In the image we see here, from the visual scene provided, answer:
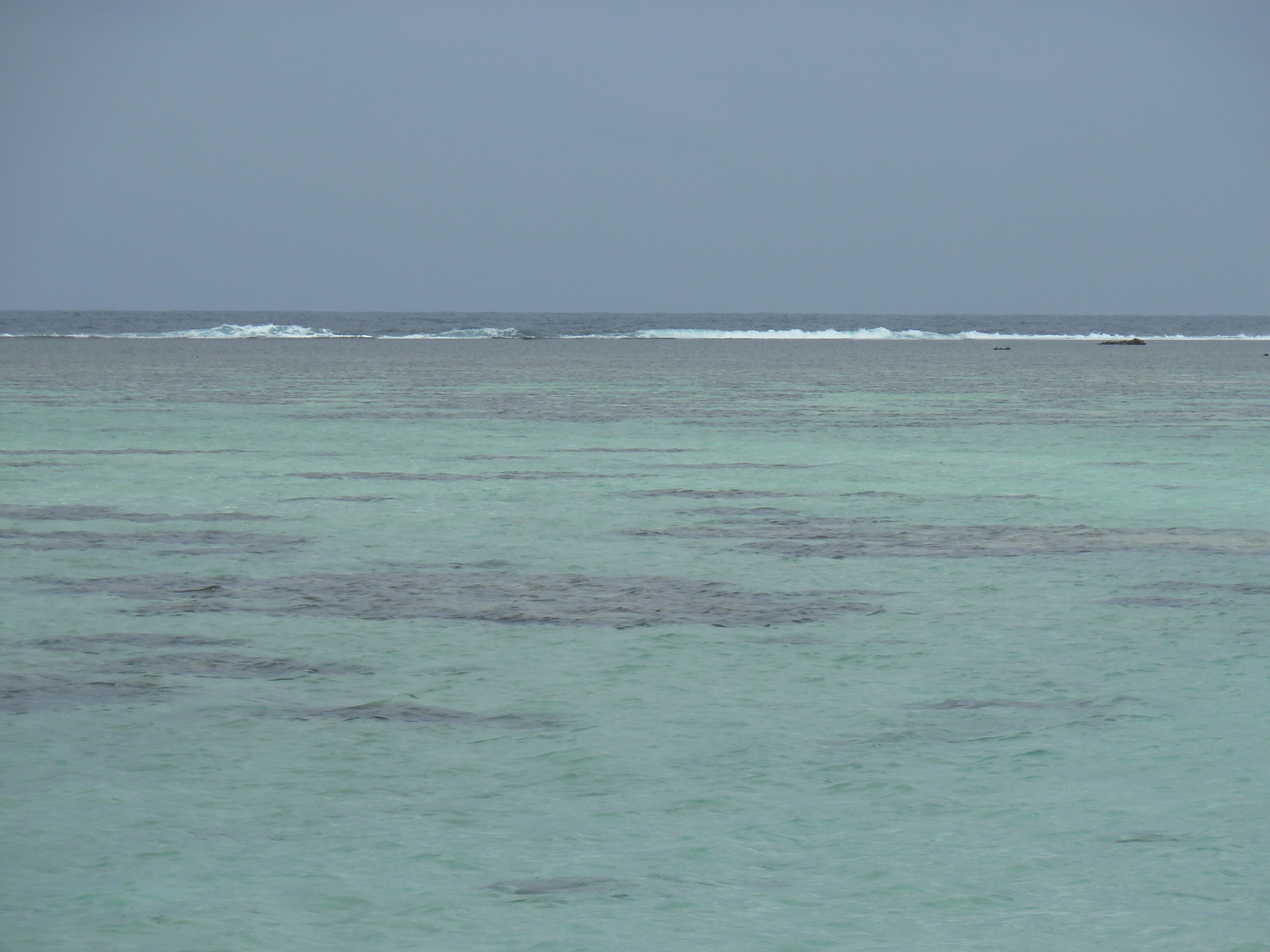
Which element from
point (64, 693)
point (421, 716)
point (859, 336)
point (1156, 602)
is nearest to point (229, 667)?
point (64, 693)

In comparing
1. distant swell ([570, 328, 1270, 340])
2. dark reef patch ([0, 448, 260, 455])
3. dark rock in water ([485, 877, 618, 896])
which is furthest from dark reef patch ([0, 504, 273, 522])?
distant swell ([570, 328, 1270, 340])

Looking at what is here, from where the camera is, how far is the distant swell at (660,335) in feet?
378

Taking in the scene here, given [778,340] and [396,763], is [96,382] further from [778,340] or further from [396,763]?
[778,340]

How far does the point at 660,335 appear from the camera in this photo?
130 metres

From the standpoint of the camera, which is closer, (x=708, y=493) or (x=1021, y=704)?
(x=1021, y=704)

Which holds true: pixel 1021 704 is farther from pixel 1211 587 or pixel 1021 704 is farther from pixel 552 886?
pixel 1211 587

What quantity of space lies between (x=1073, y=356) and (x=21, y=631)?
74.4 meters

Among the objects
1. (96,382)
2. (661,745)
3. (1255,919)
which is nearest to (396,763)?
(661,745)

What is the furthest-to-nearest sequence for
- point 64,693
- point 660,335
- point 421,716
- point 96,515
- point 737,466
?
point 660,335, point 737,466, point 96,515, point 64,693, point 421,716

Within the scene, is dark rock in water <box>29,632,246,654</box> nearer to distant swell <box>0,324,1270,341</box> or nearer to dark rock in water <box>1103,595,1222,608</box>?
dark rock in water <box>1103,595,1222,608</box>

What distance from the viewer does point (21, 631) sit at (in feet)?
31.2

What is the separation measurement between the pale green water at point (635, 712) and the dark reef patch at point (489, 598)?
0.16 ft

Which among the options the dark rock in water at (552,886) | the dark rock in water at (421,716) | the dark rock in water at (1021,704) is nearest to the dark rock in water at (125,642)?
the dark rock in water at (421,716)

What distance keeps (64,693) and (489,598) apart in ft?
10.7
